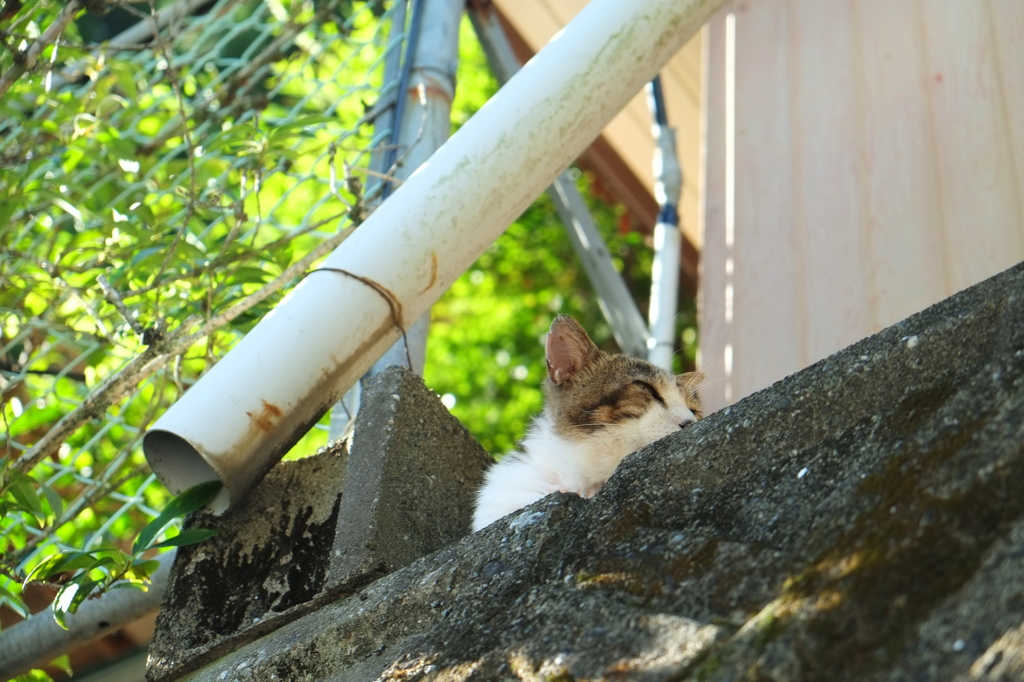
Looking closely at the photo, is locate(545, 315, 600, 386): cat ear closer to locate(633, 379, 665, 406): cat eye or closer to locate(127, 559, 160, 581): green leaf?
locate(633, 379, 665, 406): cat eye

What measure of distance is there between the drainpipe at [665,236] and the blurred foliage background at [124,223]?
1282 mm

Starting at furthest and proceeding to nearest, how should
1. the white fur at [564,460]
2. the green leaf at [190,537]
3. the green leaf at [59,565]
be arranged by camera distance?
the white fur at [564,460] < the green leaf at [59,565] < the green leaf at [190,537]

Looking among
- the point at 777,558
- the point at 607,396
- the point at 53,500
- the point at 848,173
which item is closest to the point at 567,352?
the point at 607,396

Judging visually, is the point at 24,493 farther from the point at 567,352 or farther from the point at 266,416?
the point at 567,352

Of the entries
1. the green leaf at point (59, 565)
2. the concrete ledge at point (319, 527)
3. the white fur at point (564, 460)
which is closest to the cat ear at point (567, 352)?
the white fur at point (564, 460)

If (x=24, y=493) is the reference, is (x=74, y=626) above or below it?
below

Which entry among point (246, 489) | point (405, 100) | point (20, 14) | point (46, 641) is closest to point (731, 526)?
point (246, 489)

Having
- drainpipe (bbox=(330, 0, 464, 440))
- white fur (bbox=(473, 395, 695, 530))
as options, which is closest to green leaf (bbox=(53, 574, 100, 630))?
white fur (bbox=(473, 395, 695, 530))

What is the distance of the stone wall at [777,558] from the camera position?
1013 millimetres

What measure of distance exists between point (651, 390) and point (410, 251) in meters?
1.03

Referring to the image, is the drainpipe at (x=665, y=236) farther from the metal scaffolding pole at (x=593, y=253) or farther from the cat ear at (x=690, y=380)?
the cat ear at (x=690, y=380)

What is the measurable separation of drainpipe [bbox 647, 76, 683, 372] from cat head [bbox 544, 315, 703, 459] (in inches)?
45.9

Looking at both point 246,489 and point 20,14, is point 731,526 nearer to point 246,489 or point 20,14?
point 246,489

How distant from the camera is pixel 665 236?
4449 millimetres
